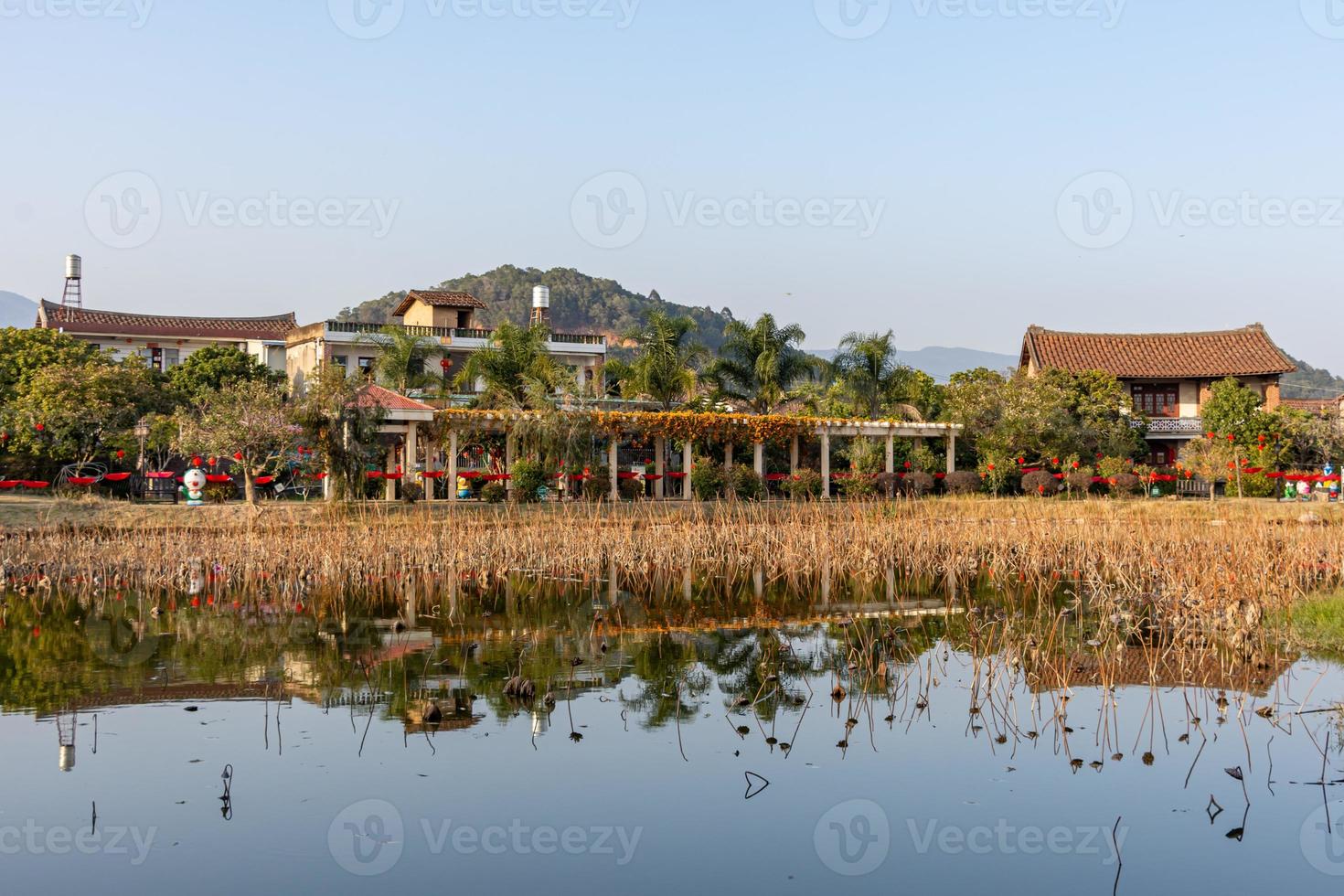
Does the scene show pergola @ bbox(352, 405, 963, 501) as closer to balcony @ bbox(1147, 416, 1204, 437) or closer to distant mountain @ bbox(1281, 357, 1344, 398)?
balcony @ bbox(1147, 416, 1204, 437)

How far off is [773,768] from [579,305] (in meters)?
75.6

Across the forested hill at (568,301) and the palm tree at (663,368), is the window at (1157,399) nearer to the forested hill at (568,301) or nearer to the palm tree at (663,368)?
the palm tree at (663,368)

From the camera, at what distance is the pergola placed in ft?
87.5

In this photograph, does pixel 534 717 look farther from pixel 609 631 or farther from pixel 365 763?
pixel 609 631

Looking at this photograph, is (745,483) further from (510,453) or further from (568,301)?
(568,301)

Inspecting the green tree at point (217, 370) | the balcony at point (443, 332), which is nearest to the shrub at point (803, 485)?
the balcony at point (443, 332)

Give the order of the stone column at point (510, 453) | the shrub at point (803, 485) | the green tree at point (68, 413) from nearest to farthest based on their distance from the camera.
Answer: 1. the green tree at point (68, 413)
2. the stone column at point (510, 453)
3. the shrub at point (803, 485)

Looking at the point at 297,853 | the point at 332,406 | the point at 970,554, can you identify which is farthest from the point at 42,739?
the point at 332,406

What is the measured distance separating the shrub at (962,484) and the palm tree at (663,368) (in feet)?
24.8

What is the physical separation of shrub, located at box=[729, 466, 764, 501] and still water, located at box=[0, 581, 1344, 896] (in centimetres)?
1635

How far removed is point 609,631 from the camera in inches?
501

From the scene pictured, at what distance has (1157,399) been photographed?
39.6 meters

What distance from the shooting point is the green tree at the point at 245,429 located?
22453 millimetres

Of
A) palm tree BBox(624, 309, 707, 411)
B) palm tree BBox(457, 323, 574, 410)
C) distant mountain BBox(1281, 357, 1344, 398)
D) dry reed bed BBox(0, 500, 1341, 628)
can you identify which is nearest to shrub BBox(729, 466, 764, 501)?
palm tree BBox(624, 309, 707, 411)
